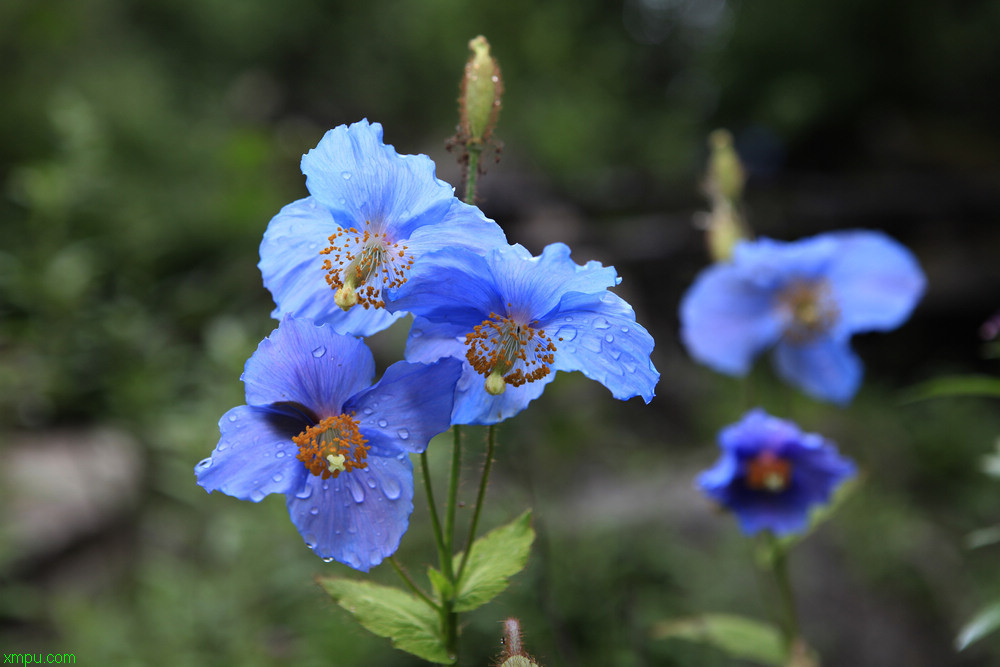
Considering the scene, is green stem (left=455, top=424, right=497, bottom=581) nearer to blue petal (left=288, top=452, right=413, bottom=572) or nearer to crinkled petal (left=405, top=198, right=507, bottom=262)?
blue petal (left=288, top=452, right=413, bottom=572)

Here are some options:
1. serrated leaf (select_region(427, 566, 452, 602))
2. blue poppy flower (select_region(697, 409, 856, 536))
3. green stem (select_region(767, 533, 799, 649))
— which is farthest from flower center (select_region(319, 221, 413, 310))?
green stem (select_region(767, 533, 799, 649))

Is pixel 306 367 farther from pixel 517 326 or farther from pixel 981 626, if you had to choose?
pixel 981 626

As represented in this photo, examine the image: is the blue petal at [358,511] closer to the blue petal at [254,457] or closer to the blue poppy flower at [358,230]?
the blue petal at [254,457]

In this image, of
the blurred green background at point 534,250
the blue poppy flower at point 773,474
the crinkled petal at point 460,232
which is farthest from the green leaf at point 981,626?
the crinkled petal at point 460,232

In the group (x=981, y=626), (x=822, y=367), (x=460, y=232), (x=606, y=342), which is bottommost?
(x=981, y=626)

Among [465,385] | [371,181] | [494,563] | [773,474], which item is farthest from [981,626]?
[371,181]
